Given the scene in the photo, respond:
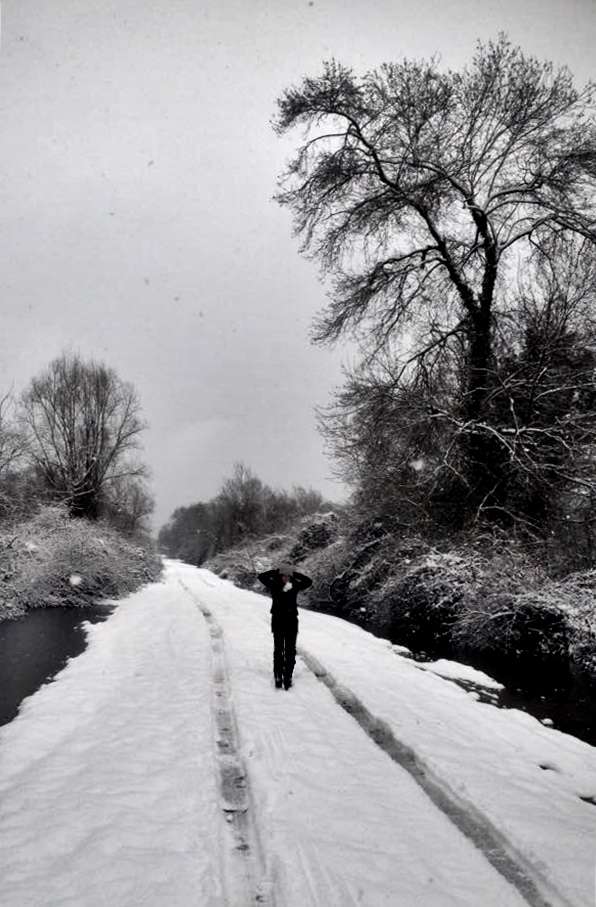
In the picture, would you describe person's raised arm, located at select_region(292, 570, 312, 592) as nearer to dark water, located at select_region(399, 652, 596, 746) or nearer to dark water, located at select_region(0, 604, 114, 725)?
dark water, located at select_region(399, 652, 596, 746)

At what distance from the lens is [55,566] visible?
17.9 meters

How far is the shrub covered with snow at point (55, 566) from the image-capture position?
15.6 metres

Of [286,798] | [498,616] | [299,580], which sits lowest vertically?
[286,798]

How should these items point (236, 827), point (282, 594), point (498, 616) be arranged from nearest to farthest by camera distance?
point (236, 827) → point (282, 594) → point (498, 616)

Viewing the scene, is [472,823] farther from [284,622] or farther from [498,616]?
[498,616]

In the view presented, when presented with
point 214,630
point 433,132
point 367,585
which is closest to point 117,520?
point 367,585

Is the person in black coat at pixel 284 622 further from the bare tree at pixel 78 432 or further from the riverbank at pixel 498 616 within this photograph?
the bare tree at pixel 78 432

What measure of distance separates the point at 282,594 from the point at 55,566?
44.5 ft

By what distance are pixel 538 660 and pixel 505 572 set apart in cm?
184

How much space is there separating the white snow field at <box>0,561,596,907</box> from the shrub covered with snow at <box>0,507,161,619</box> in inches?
370

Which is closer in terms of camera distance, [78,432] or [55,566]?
[55,566]

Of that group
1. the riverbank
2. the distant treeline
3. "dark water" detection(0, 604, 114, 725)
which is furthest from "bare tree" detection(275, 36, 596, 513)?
the distant treeline

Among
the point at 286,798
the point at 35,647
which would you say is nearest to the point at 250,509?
the point at 35,647

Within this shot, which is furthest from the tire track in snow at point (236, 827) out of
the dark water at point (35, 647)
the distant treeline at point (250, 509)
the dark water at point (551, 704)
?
the distant treeline at point (250, 509)
